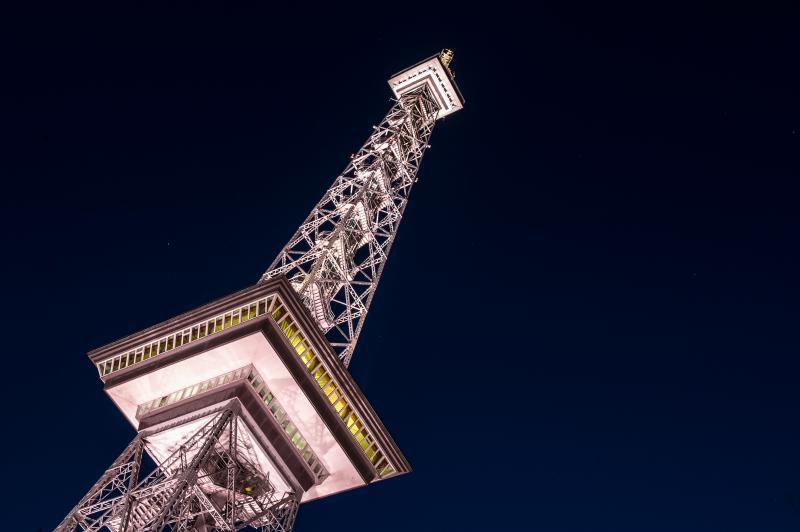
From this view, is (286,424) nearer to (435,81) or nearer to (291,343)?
(291,343)

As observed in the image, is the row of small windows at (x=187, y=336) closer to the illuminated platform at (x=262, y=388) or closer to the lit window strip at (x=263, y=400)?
the illuminated platform at (x=262, y=388)

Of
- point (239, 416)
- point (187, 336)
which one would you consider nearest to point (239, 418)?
point (239, 416)

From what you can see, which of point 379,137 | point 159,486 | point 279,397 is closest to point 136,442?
point 159,486

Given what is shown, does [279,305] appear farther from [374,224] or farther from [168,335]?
[374,224]

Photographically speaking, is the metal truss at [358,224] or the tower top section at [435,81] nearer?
the metal truss at [358,224]

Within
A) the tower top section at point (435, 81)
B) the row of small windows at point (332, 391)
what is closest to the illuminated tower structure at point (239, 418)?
the row of small windows at point (332, 391)

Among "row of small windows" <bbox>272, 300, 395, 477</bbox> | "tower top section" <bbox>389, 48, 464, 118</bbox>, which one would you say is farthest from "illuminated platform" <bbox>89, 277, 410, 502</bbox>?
"tower top section" <bbox>389, 48, 464, 118</bbox>

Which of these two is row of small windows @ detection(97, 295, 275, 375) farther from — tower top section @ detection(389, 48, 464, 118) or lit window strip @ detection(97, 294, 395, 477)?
tower top section @ detection(389, 48, 464, 118)
